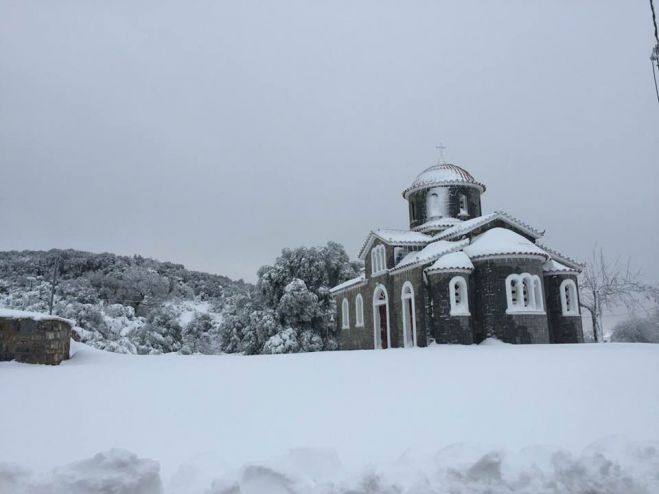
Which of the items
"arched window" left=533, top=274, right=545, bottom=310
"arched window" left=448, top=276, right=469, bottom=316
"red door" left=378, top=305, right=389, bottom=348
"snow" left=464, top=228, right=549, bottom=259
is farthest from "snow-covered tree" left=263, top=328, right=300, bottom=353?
"arched window" left=533, top=274, right=545, bottom=310

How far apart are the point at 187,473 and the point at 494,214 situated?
2006 cm

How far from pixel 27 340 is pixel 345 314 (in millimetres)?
20539

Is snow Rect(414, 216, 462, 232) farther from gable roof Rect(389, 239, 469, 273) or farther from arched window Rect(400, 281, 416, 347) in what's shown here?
arched window Rect(400, 281, 416, 347)

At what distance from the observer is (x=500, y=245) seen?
66.4 ft

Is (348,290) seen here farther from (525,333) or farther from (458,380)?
(458,380)

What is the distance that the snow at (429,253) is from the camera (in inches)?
834

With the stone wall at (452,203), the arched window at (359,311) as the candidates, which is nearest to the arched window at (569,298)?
the stone wall at (452,203)

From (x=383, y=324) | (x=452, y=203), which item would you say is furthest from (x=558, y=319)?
(x=383, y=324)

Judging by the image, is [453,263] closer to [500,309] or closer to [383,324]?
[500,309]

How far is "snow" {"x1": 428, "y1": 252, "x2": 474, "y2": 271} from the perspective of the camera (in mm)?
20125

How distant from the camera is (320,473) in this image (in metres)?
5.05

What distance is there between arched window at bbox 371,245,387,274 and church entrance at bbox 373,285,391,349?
998mm

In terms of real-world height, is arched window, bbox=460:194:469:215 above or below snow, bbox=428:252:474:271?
above

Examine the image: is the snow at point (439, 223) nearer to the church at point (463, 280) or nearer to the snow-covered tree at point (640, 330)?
the church at point (463, 280)
